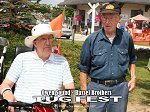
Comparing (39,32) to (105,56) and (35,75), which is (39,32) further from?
(105,56)

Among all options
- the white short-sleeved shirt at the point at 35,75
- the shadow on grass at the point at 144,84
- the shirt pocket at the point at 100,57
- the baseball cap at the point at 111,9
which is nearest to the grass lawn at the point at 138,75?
the shadow on grass at the point at 144,84

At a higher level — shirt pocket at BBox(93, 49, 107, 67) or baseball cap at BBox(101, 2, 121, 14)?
baseball cap at BBox(101, 2, 121, 14)

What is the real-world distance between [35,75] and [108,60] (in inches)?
33.4

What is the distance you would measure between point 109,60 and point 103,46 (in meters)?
0.17

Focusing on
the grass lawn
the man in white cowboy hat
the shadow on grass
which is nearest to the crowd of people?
the man in white cowboy hat

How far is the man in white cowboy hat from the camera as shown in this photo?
12.8 feet

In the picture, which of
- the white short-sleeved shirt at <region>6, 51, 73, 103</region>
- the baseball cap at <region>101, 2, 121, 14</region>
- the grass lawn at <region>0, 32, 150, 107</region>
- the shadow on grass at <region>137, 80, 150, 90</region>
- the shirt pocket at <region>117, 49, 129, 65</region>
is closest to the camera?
the white short-sleeved shirt at <region>6, 51, 73, 103</region>

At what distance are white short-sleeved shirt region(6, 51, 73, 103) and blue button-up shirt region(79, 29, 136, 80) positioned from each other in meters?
0.38

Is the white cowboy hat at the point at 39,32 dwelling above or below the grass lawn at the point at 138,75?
above

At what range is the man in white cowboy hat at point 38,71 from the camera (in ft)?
12.8

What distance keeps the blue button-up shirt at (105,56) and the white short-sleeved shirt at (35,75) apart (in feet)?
1.25

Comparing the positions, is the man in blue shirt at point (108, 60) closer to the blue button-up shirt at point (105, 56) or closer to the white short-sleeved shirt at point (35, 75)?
the blue button-up shirt at point (105, 56)

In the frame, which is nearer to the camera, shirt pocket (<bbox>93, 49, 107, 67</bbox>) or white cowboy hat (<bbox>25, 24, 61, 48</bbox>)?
white cowboy hat (<bbox>25, 24, 61, 48</bbox>)

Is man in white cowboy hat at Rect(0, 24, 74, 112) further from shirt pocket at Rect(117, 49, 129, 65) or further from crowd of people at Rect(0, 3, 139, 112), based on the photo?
shirt pocket at Rect(117, 49, 129, 65)
